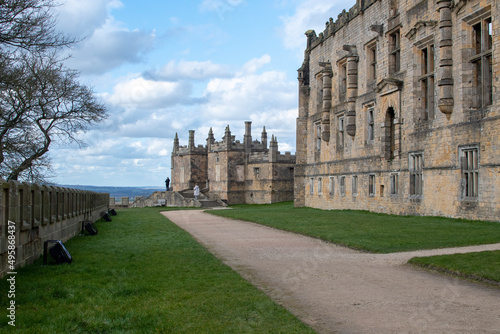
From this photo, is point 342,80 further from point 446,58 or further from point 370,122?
point 446,58

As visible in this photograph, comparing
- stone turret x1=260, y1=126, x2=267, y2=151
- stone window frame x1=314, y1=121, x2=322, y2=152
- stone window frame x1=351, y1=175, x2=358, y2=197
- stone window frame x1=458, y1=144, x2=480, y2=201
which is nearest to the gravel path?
stone window frame x1=458, y1=144, x2=480, y2=201

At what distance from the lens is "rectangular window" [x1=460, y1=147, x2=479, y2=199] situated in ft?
69.1

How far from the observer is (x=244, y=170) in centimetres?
6894

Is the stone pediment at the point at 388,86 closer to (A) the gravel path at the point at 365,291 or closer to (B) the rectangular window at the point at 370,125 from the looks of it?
(B) the rectangular window at the point at 370,125

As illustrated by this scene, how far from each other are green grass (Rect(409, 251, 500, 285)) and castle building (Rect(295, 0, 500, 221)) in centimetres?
932

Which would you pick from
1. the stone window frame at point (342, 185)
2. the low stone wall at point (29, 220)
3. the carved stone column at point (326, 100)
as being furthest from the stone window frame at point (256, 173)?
the low stone wall at point (29, 220)

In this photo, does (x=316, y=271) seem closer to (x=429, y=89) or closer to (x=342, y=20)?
(x=429, y=89)

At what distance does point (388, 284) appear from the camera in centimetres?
937

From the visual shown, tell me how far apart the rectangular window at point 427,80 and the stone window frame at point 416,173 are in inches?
76.1

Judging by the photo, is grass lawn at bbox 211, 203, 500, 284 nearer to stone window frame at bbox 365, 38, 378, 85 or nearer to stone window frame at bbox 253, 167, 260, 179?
stone window frame at bbox 365, 38, 378, 85

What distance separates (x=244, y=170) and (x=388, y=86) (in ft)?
136

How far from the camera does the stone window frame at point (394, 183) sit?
28062mm

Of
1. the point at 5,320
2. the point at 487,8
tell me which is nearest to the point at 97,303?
the point at 5,320

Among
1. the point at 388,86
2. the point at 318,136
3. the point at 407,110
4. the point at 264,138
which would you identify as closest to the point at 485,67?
the point at 407,110
